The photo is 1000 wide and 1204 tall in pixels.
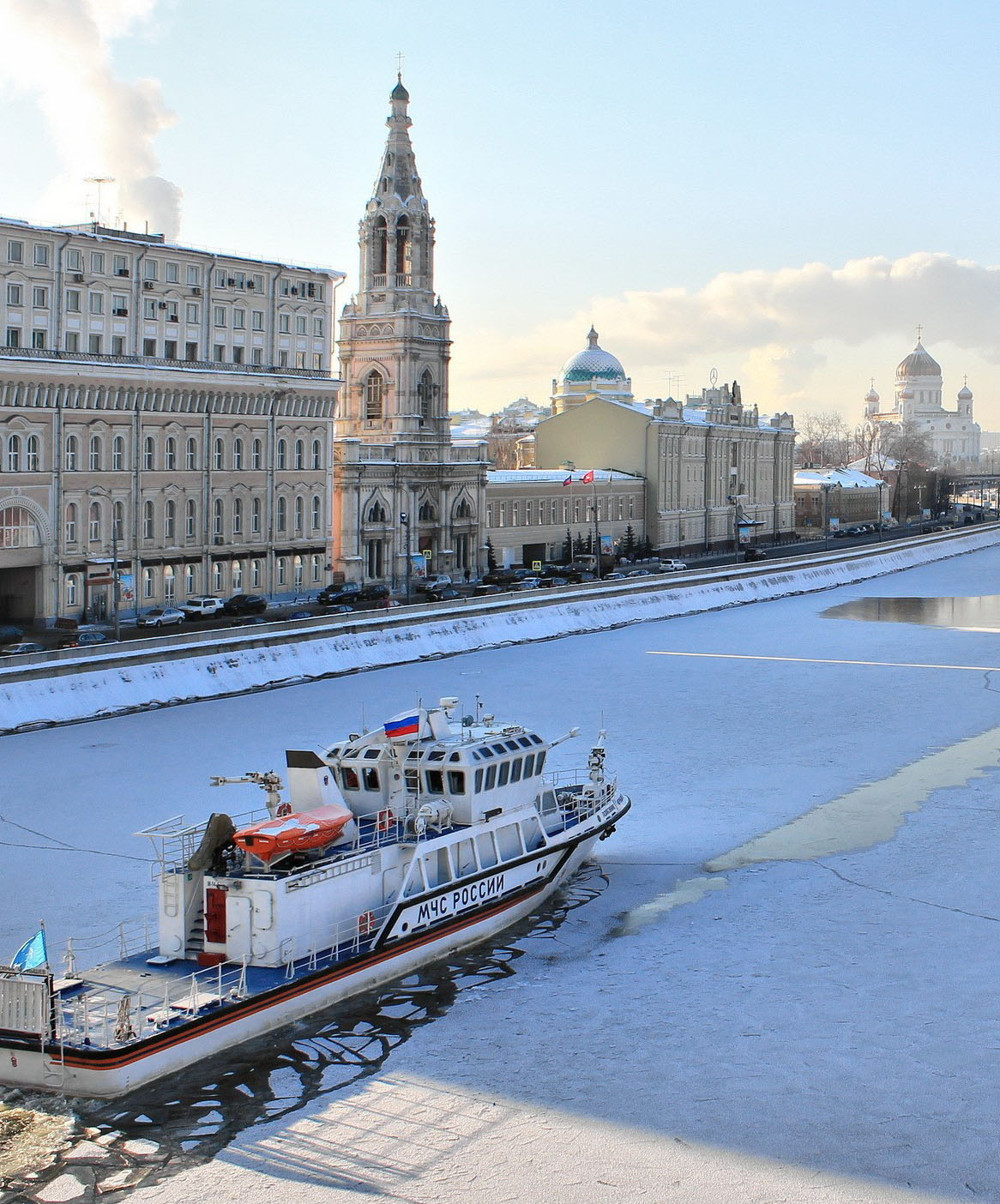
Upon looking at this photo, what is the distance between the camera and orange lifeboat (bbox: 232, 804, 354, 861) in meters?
22.3

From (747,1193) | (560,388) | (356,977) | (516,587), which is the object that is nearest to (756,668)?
(516,587)

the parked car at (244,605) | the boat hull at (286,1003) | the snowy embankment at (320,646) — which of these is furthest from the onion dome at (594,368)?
the boat hull at (286,1003)

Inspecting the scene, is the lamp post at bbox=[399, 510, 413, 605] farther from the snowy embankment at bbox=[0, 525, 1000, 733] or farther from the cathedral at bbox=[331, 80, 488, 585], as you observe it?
the snowy embankment at bbox=[0, 525, 1000, 733]

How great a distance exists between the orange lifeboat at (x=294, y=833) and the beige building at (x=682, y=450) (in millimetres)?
89247

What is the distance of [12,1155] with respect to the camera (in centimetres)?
1792

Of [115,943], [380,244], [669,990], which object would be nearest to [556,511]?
[380,244]

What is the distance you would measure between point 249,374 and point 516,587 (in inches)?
708

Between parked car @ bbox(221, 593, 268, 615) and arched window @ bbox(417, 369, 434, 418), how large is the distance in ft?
79.7

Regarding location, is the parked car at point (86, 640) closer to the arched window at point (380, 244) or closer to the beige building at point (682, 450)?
the arched window at point (380, 244)

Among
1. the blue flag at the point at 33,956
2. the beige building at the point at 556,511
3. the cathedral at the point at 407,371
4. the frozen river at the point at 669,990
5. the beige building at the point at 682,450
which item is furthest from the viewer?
the beige building at the point at 682,450

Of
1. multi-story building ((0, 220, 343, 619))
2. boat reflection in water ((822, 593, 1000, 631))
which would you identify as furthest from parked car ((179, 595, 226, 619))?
boat reflection in water ((822, 593, 1000, 631))

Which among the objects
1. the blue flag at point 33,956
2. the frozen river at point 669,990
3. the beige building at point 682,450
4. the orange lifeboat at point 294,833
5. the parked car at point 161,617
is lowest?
the frozen river at point 669,990

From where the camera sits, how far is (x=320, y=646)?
57.2 meters

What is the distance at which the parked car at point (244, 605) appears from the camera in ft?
210
